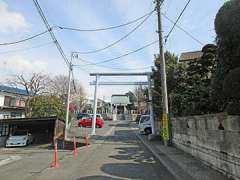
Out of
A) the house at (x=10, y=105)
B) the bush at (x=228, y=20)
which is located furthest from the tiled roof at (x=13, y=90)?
the bush at (x=228, y=20)

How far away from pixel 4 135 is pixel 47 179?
69.6ft

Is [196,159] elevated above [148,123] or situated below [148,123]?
below

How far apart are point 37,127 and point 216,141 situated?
2533 cm

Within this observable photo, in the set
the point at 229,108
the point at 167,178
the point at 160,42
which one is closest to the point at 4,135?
the point at 160,42

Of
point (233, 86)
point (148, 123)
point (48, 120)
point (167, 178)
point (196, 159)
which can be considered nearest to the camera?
point (233, 86)

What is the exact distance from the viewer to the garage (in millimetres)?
25391

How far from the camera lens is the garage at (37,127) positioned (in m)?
25.4

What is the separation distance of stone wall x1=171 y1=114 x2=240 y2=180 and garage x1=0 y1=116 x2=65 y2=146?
15644mm

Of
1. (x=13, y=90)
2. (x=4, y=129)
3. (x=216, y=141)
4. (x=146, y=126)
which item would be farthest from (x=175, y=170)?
(x=13, y=90)

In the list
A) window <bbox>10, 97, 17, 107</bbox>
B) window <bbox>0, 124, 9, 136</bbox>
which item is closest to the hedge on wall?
window <bbox>0, 124, 9, 136</bbox>

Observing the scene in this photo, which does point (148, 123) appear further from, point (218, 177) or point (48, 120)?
point (218, 177)

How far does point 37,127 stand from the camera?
30.1 metres

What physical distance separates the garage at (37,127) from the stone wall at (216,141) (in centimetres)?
1564

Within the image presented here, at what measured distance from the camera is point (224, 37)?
274 inches
